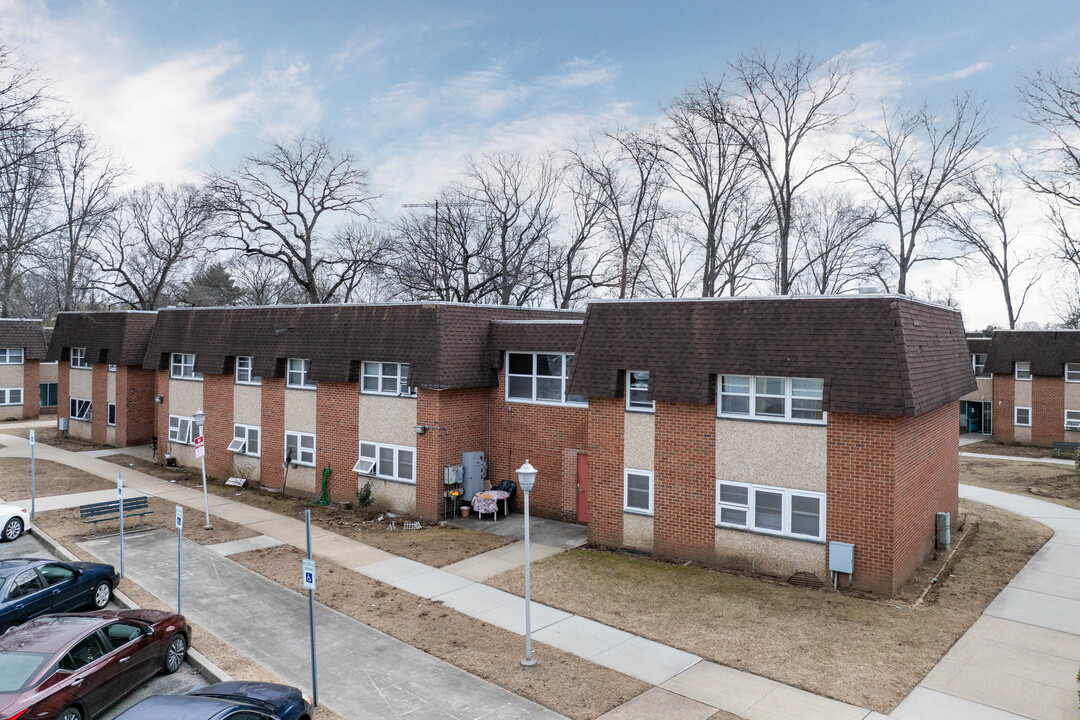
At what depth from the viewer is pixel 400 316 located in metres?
21.4

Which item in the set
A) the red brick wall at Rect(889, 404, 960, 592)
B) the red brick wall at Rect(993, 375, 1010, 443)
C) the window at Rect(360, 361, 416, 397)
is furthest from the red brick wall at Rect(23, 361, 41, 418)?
the red brick wall at Rect(993, 375, 1010, 443)

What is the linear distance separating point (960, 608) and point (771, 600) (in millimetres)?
3573

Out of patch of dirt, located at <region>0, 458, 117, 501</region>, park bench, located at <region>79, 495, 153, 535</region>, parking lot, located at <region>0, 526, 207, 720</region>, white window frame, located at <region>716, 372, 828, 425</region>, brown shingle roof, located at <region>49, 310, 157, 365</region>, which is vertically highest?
brown shingle roof, located at <region>49, 310, 157, 365</region>

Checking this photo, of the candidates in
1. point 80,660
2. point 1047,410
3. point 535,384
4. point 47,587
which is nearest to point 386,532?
point 535,384

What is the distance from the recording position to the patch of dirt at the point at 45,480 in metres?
24.0

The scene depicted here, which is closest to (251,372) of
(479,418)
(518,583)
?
(479,418)

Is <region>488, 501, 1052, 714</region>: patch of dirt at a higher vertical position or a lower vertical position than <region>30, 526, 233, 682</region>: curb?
higher

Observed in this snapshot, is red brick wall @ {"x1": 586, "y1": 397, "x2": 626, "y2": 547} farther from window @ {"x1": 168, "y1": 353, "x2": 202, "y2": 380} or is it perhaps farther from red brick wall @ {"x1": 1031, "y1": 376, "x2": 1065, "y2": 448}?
red brick wall @ {"x1": 1031, "y1": 376, "x2": 1065, "y2": 448}

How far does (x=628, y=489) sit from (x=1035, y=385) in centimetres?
3139

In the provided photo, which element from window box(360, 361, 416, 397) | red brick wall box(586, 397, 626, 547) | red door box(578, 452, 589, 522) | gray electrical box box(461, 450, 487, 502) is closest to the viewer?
red brick wall box(586, 397, 626, 547)

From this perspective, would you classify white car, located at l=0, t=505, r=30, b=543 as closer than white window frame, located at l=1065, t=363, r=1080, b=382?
Yes

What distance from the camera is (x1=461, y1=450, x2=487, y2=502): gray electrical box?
69.1 feet

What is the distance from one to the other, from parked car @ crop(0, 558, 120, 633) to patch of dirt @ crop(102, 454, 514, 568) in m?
6.32

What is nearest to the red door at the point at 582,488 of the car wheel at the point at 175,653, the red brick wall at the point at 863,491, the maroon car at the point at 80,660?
the red brick wall at the point at 863,491
